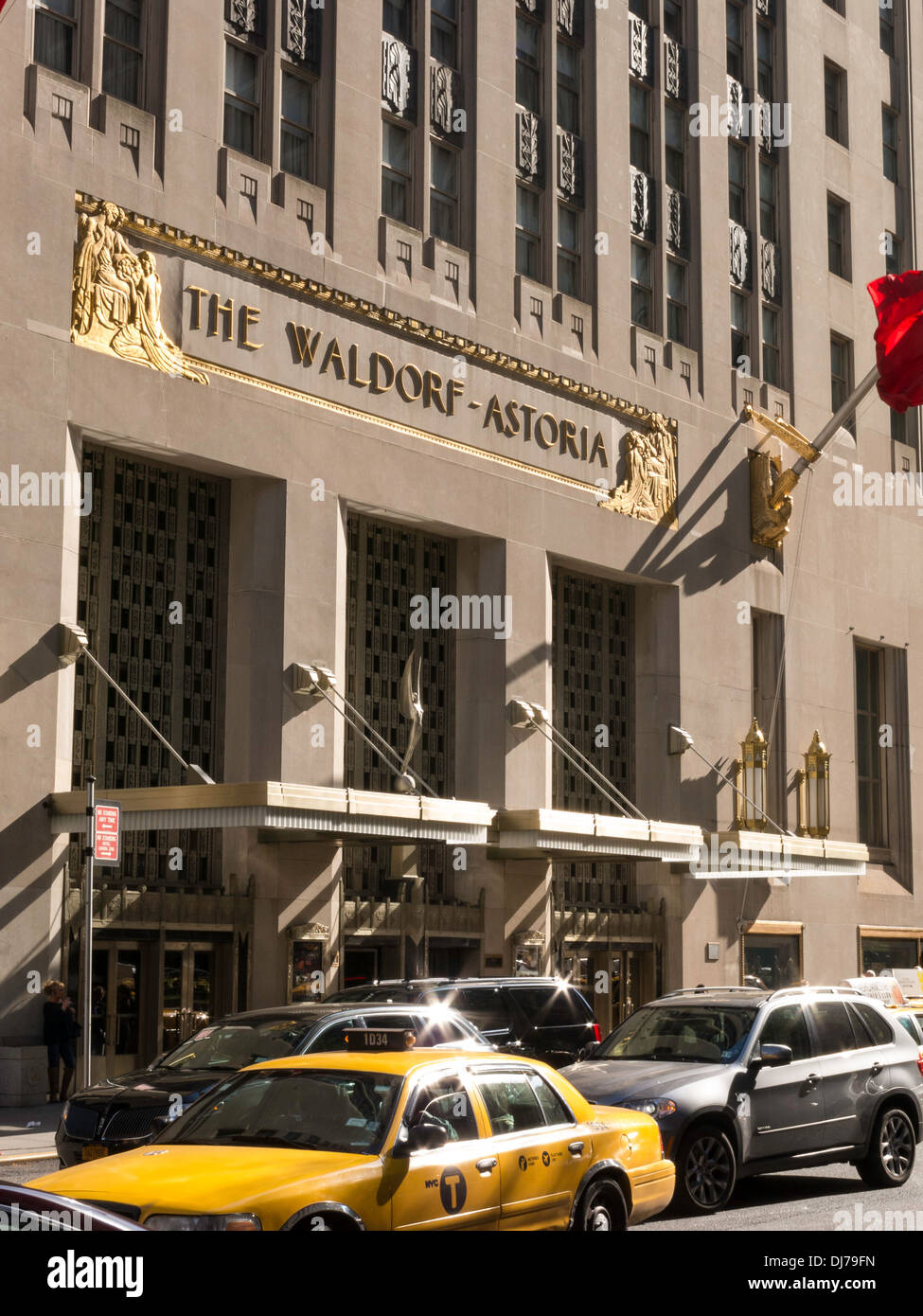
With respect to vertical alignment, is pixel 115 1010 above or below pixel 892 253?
below

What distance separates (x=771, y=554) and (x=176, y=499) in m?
16.2

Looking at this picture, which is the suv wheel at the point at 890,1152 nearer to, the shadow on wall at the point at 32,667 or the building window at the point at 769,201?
the shadow on wall at the point at 32,667

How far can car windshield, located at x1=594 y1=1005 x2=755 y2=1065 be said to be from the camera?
47.3 feet

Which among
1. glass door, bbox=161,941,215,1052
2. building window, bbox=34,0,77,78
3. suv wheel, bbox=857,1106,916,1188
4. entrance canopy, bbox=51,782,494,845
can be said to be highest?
building window, bbox=34,0,77,78

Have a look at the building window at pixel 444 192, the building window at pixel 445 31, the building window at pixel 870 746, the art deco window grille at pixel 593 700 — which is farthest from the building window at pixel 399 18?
the building window at pixel 870 746

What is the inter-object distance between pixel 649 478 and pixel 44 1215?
28934 millimetres

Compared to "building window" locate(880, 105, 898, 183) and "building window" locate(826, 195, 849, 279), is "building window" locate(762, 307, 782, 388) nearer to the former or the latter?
"building window" locate(826, 195, 849, 279)

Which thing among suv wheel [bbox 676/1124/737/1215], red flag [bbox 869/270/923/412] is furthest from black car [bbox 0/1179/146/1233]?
red flag [bbox 869/270/923/412]

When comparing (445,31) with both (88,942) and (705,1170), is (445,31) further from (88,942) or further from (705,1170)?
(705,1170)

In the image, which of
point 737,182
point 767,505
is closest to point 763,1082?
point 767,505

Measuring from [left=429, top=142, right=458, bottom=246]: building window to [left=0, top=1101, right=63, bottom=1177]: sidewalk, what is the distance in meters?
17.1

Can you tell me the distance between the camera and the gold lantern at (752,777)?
3459 centimetres

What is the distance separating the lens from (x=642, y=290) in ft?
115

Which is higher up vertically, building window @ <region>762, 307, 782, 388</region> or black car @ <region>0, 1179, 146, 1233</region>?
building window @ <region>762, 307, 782, 388</region>
